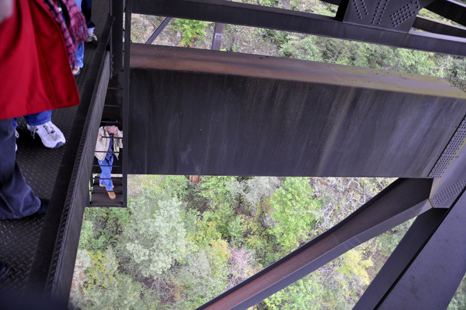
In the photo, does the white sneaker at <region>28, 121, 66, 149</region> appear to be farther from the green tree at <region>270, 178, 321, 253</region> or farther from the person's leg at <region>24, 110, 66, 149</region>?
the green tree at <region>270, 178, 321, 253</region>

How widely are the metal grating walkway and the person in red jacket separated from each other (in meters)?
0.07

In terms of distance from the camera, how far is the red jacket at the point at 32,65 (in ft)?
3.23

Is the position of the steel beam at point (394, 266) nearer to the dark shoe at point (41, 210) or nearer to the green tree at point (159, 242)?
the dark shoe at point (41, 210)

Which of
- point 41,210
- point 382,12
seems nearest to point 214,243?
point 382,12

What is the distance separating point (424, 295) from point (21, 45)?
1712 mm

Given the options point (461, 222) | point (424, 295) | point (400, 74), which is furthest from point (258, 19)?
point (424, 295)

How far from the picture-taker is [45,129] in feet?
5.92

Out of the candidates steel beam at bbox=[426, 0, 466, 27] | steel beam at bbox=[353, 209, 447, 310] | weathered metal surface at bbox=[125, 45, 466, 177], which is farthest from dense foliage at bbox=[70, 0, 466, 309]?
steel beam at bbox=[353, 209, 447, 310]

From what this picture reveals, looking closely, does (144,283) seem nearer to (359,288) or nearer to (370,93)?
(359,288)

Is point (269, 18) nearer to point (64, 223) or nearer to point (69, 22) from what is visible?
point (69, 22)

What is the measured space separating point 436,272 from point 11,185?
180cm

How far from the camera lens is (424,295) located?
133cm

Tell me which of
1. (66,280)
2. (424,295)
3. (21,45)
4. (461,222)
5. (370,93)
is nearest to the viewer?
(21,45)

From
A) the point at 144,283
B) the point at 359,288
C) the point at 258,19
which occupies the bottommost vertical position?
the point at 144,283
